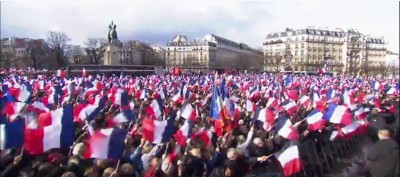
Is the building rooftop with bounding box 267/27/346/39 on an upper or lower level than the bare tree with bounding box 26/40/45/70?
upper

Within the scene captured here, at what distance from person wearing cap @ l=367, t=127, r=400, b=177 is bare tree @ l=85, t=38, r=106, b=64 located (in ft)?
293

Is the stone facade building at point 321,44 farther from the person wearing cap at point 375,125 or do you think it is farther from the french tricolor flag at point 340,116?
the french tricolor flag at point 340,116

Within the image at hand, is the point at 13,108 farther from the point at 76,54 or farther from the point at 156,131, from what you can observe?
the point at 76,54

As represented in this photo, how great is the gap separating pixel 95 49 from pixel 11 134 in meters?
92.6

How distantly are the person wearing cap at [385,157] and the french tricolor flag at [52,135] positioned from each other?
4568 millimetres

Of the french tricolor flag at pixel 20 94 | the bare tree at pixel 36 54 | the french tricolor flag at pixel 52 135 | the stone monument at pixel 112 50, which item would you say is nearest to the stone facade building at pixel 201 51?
the bare tree at pixel 36 54

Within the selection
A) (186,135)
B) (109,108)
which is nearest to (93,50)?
(109,108)

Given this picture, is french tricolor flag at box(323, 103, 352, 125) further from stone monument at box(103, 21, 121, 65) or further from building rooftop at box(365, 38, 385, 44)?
building rooftop at box(365, 38, 385, 44)

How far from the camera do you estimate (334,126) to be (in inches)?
442

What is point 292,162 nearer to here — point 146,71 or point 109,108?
point 109,108

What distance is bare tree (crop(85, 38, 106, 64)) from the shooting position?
94250 millimetres

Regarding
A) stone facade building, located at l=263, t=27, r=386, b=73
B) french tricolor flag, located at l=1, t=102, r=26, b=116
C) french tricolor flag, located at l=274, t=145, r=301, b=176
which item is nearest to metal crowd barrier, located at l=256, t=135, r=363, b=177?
french tricolor flag, located at l=274, t=145, r=301, b=176

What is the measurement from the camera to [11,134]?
6164 millimetres

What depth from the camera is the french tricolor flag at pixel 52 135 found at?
21.6 ft
